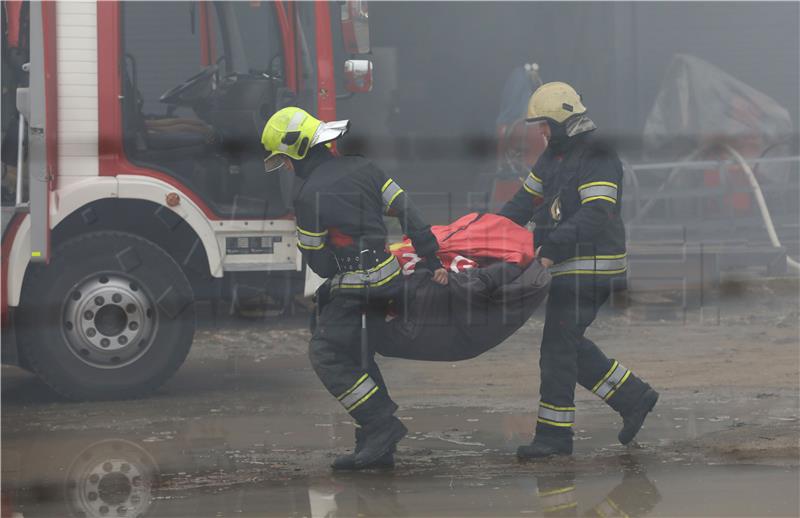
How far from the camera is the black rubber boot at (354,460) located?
6211 millimetres

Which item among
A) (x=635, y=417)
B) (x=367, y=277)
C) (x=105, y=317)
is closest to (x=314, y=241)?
(x=367, y=277)

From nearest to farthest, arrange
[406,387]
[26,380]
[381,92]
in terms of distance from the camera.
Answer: [406,387] → [26,380] → [381,92]

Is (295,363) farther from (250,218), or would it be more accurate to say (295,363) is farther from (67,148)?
(67,148)

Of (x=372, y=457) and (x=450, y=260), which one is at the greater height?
(x=450, y=260)

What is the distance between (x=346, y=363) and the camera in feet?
20.5

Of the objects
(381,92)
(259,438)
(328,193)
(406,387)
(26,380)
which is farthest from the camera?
(381,92)

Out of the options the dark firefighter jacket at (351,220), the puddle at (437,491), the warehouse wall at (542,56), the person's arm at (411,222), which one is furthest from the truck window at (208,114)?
the warehouse wall at (542,56)

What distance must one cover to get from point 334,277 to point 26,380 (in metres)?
3.75

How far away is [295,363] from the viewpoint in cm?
967

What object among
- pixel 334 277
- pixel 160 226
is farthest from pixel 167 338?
pixel 334 277

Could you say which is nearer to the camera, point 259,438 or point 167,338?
point 259,438

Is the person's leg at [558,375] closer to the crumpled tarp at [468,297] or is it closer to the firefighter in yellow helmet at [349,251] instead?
the crumpled tarp at [468,297]

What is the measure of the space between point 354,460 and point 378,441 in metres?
0.14

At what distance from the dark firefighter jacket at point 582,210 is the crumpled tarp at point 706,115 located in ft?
31.2
